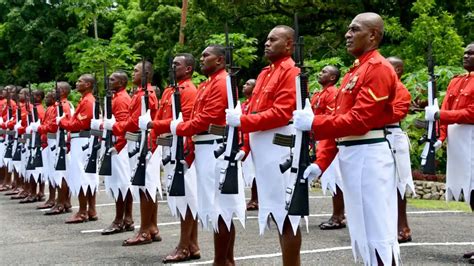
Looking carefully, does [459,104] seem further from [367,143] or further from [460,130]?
[367,143]

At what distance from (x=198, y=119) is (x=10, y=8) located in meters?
25.1

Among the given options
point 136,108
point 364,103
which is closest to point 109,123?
point 136,108

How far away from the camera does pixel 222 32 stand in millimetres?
20438

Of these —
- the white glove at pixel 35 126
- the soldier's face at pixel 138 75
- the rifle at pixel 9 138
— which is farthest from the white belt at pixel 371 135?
the rifle at pixel 9 138

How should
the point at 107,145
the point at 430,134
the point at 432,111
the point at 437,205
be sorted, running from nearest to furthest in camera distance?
the point at 432,111, the point at 430,134, the point at 107,145, the point at 437,205

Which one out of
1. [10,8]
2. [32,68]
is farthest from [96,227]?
[10,8]

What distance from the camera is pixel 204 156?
282 inches

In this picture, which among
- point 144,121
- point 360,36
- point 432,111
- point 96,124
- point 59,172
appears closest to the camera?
point 360,36

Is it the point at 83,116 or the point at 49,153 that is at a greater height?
the point at 83,116

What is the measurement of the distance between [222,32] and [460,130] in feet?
44.2

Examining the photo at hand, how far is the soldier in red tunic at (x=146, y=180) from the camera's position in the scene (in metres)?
8.62

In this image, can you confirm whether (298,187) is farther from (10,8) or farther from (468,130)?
(10,8)

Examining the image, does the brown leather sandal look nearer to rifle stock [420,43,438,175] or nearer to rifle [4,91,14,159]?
rifle stock [420,43,438,175]

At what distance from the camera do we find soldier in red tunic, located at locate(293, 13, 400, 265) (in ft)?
17.1
